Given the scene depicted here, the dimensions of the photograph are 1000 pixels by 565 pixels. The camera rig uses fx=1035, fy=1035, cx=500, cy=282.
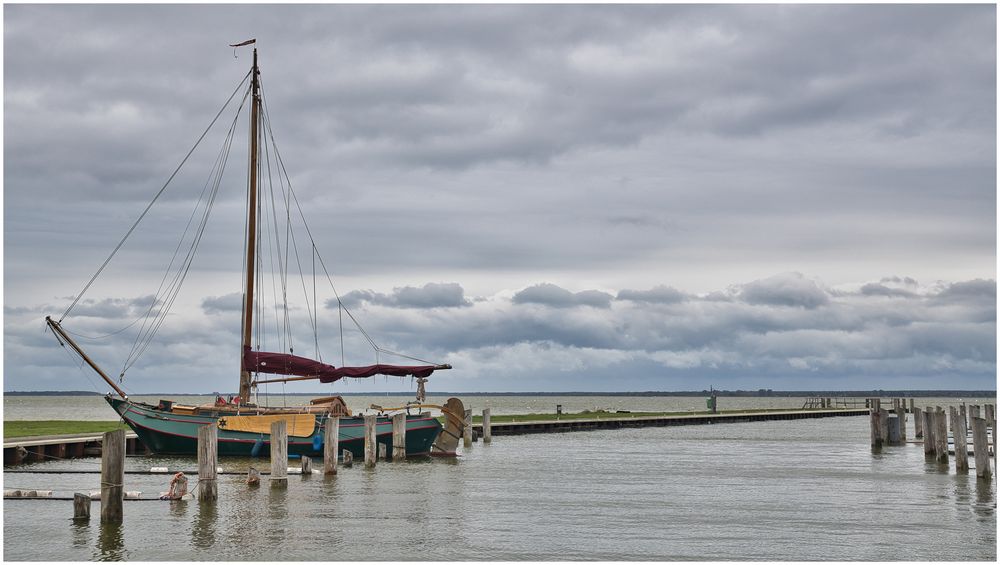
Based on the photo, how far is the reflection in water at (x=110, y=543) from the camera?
68.8 feet

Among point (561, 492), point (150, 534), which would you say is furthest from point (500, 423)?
point (150, 534)

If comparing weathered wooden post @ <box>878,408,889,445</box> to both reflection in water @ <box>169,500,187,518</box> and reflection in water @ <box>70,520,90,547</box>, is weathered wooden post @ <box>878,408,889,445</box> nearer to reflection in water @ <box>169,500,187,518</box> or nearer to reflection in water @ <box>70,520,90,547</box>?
reflection in water @ <box>169,500,187,518</box>

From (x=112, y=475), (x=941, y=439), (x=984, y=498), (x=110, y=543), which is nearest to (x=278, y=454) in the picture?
(x=112, y=475)

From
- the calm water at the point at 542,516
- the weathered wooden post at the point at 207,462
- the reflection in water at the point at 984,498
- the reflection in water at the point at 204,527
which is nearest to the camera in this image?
the calm water at the point at 542,516

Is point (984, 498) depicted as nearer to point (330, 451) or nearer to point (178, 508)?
point (330, 451)

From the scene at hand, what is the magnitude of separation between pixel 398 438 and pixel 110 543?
2286cm

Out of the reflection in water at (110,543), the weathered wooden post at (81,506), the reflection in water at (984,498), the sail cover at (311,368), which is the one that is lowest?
the reflection in water at (984,498)

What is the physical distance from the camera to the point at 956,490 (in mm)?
33312

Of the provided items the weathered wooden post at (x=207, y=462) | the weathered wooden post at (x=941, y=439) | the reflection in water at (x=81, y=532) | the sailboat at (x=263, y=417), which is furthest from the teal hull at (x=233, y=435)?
the weathered wooden post at (x=941, y=439)

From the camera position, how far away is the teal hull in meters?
43.2

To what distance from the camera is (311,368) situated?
4503 cm

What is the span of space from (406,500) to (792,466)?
2082cm

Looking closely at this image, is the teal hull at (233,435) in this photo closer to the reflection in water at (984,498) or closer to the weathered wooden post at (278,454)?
the weathered wooden post at (278,454)

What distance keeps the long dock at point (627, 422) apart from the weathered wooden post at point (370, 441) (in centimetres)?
2366
